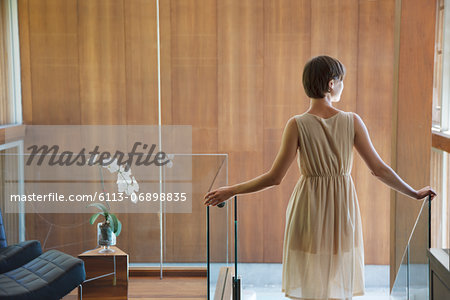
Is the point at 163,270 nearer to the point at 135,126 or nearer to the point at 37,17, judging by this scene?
the point at 135,126

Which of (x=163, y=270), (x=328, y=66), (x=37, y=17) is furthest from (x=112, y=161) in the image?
(x=328, y=66)

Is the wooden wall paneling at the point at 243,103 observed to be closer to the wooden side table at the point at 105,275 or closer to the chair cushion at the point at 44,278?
the wooden side table at the point at 105,275

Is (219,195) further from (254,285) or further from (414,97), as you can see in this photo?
(254,285)

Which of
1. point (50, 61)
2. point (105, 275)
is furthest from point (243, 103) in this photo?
point (105, 275)

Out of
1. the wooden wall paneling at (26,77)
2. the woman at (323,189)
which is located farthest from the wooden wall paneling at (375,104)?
the wooden wall paneling at (26,77)

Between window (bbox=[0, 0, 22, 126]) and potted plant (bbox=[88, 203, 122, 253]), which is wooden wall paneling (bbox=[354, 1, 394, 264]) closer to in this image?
potted plant (bbox=[88, 203, 122, 253])

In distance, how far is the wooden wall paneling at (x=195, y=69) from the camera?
4125 mm

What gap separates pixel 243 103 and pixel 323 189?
2199 mm

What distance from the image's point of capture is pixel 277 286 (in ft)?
13.9

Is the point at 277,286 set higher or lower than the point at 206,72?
lower

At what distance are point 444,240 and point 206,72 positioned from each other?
7.56 feet

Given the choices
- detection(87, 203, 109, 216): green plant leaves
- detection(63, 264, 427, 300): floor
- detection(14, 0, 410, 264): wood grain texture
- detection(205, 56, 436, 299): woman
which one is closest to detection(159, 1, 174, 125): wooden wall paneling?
detection(14, 0, 410, 264): wood grain texture

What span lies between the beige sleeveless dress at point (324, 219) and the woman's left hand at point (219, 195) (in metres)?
0.25

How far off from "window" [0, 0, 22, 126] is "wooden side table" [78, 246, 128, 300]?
1.35 meters
